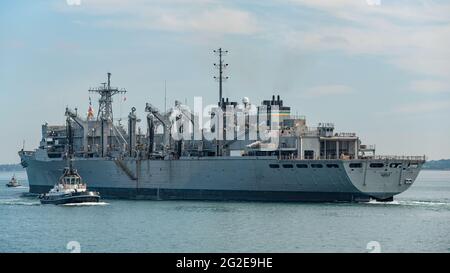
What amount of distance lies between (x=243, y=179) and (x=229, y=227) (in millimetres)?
20515

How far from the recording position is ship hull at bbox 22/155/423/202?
5934cm

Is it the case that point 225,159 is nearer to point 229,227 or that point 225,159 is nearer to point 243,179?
point 243,179

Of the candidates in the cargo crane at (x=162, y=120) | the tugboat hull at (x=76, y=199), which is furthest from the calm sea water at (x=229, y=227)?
the cargo crane at (x=162, y=120)

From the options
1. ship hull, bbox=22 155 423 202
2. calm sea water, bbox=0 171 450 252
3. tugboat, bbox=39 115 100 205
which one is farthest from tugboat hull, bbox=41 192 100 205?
ship hull, bbox=22 155 423 202

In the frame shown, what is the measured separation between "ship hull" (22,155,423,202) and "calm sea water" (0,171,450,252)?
75.9 inches

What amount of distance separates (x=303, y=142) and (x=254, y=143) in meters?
3.78

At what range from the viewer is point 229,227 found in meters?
43.5

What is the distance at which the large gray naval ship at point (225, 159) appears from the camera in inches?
2354

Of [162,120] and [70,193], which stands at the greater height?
[162,120]

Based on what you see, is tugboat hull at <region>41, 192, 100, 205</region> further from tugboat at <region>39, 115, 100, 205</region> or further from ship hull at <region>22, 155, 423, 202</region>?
ship hull at <region>22, 155, 423, 202</region>

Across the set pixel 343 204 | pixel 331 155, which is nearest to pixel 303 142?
pixel 331 155

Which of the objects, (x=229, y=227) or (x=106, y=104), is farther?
(x=106, y=104)

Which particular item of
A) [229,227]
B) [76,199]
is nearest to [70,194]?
[76,199]

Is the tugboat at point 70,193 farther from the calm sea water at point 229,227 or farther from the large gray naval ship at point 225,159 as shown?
the large gray naval ship at point 225,159
